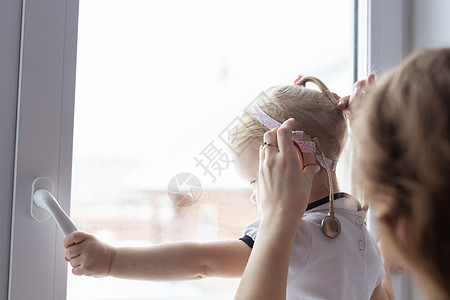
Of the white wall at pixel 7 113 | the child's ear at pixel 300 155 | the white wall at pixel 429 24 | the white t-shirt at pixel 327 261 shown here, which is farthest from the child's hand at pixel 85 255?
the white wall at pixel 429 24

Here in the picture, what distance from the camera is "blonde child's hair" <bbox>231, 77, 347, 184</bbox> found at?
2.84 feet

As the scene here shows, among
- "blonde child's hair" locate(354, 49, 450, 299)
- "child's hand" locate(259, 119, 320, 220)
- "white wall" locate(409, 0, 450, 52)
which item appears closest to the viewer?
"blonde child's hair" locate(354, 49, 450, 299)

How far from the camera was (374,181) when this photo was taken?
1.50ft

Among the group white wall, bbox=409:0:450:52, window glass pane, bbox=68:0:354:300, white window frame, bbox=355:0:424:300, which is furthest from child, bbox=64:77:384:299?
white wall, bbox=409:0:450:52

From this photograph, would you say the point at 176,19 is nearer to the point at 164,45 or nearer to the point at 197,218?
the point at 164,45

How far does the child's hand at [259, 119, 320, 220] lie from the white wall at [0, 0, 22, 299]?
0.42 metres

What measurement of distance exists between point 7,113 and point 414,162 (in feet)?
2.11

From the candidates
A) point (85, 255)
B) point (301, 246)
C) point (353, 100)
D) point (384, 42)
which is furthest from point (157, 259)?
point (384, 42)

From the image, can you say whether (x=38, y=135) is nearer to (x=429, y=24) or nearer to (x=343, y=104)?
(x=343, y=104)

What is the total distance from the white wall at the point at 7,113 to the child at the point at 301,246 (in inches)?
4.5

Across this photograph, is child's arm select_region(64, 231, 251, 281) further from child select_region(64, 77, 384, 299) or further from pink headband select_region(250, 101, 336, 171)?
pink headband select_region(250, 101, 336, 171)

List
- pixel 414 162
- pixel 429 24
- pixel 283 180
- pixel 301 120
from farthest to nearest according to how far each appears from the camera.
→ 1. pixel 429 24
2. pixel 301 120
3. pixel 283 180
4. pixel 414 162

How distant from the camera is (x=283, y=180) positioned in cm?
74

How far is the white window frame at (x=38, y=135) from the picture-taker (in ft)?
2.56
